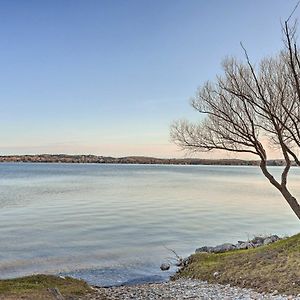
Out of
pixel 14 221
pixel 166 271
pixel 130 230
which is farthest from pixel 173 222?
pixel 166 271

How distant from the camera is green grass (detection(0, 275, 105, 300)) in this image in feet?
29.4

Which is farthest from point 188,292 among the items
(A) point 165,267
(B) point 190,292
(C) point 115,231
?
(C) point 115,231

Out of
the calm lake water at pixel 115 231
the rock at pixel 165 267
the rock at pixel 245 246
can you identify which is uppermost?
the rock at pixel 245 246

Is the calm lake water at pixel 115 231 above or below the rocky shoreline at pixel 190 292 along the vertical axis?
below

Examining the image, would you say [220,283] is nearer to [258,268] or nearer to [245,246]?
[258,268]

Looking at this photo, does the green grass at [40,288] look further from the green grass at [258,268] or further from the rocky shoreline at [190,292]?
the green grass at [258,268]

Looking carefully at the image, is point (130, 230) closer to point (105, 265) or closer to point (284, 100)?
point (105, 265)

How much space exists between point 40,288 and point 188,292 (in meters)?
3.69

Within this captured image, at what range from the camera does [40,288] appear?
9898 mm

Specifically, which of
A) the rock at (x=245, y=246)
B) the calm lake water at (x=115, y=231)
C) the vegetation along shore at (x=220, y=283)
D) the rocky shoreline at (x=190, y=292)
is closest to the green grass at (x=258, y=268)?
the vegetation along shore at (x=220, y=283)

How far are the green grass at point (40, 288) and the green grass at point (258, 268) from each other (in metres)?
3.56

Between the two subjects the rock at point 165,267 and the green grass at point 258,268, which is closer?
the green grass at point 258,268

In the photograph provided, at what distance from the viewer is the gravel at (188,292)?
344 inches

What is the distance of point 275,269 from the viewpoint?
1013 cm
